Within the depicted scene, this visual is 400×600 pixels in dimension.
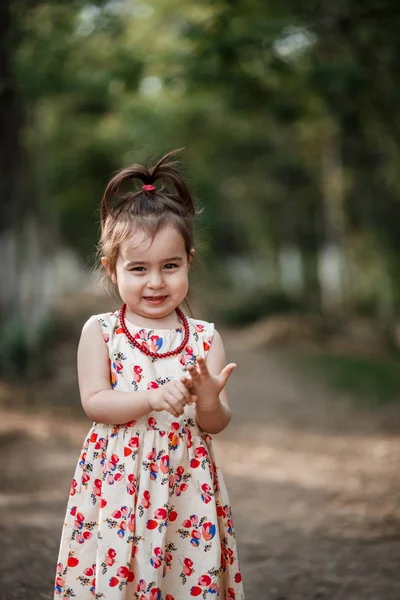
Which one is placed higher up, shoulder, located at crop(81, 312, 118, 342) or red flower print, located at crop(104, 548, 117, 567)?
shoulder, located at crop(81, 312, 118, 342)

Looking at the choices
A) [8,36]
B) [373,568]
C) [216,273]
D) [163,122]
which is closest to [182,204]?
[373,568]

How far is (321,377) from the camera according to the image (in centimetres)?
1472

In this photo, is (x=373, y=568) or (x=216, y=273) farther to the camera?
(x=216, y=273)

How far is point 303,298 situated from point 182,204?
75.9ft

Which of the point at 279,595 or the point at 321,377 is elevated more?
the point at 321,377

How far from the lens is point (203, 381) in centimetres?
304

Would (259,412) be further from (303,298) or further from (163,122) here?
(303,298)

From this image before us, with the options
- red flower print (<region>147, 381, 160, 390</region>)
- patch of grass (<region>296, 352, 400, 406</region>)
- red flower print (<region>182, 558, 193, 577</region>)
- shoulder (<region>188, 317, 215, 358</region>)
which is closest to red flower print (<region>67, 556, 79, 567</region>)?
red flower print (<region>182, 558, 193, 577</region>)

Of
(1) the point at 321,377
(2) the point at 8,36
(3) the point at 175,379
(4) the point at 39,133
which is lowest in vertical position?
(3) the point at 175,379

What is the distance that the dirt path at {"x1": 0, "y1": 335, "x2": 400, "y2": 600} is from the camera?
4.81 meters

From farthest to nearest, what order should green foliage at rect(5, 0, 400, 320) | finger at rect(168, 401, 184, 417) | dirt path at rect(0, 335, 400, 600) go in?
green foliage at rect(5, 0, 400, 320), dirt path at rect(0, 335, 400, 600), finger at rect(168, 401, 184, 417)

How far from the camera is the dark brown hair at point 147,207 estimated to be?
3.25m

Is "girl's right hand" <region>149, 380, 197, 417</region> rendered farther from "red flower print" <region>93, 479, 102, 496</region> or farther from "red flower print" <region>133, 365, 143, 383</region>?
"red flower print" <region>93, 479, 102, 496</region>

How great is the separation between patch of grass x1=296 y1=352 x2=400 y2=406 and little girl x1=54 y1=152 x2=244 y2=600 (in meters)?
8.33
